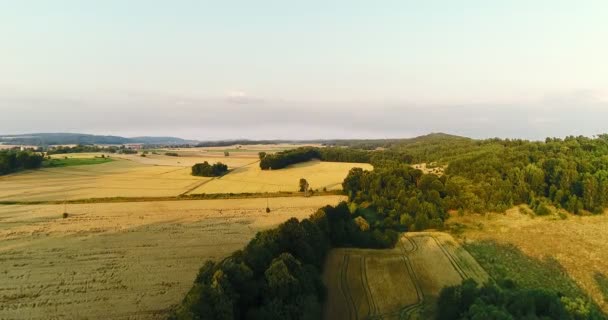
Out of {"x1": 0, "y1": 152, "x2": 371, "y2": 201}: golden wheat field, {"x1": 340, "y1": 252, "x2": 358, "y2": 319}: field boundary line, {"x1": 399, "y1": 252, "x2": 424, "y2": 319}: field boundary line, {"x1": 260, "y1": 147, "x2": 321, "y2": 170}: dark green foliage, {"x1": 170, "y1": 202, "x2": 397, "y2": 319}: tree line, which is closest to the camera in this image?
{"x1": 170, "y1": 202, "x2": 397, "y2": 319}: tree line

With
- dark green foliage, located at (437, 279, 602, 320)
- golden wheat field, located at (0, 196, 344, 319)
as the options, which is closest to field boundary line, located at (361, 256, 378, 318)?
dark green foliage, located at (437, 279, 602, 320)

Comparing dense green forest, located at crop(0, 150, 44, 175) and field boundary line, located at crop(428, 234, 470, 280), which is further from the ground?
dense green forest, located at crop(0, 150, 44, 175)

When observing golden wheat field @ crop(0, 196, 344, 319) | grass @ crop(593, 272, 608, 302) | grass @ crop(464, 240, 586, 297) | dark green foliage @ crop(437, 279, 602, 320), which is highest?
dark green foliage @ crop(437, 279, 602, 320)

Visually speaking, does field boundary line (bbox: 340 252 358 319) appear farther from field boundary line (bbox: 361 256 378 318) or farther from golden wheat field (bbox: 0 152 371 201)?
golden wheat field (bbox: 0 152 371 201)

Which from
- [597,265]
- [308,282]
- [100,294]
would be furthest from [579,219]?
[100,294]

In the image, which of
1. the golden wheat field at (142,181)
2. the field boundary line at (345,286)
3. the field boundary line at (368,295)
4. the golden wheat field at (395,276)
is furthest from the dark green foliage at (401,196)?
the field boundary line at (368,295)

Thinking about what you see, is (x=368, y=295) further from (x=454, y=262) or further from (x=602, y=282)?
(x=602, y=282)

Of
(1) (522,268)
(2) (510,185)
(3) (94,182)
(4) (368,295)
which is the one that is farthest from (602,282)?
(3) (94,182)

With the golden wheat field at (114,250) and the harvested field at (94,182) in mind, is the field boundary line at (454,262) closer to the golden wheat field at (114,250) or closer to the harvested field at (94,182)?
the golden wheat field at (114,250)
